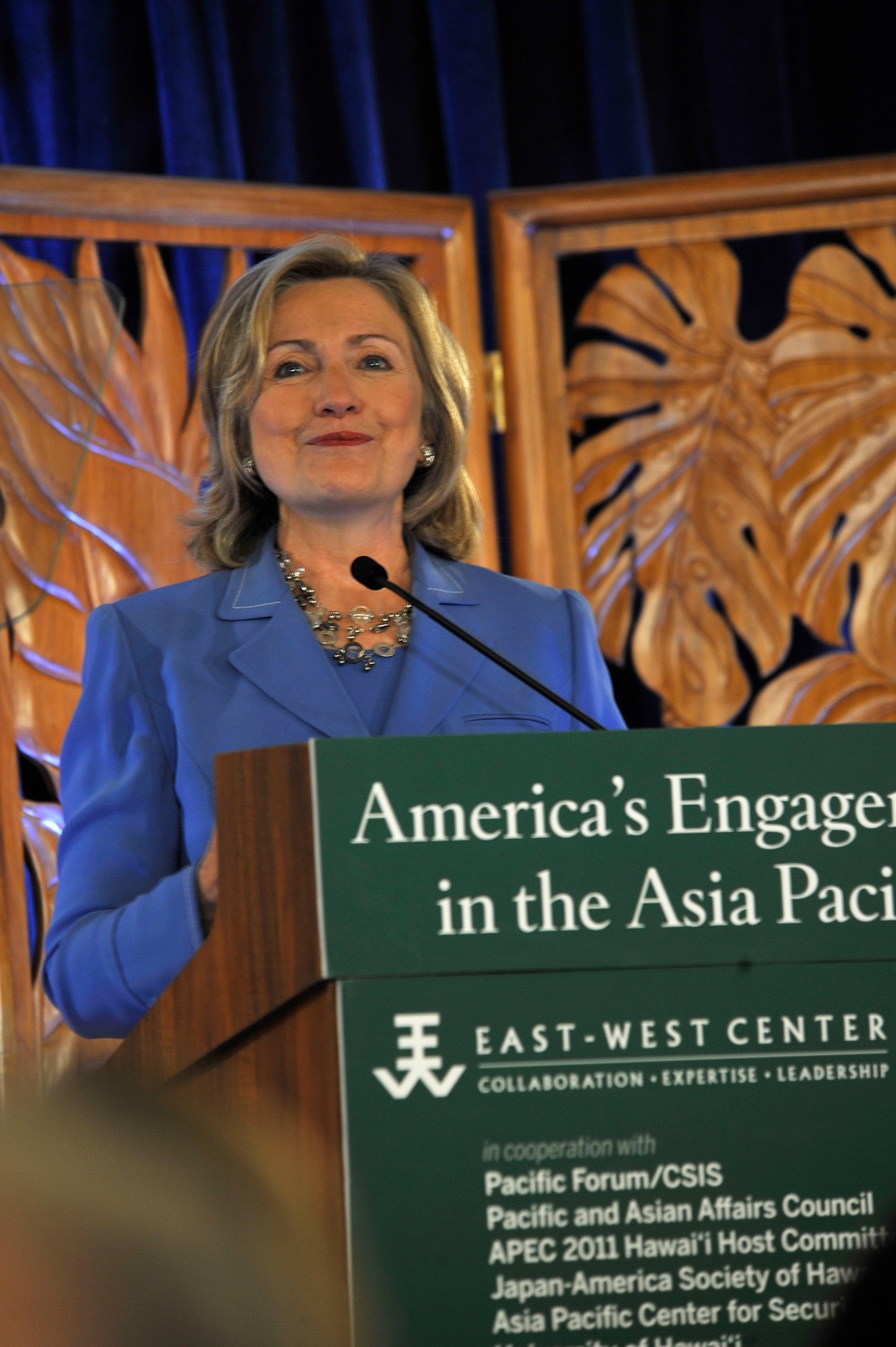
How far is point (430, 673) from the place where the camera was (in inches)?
84.2

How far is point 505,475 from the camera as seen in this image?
11.4 feet

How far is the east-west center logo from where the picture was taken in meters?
1.24

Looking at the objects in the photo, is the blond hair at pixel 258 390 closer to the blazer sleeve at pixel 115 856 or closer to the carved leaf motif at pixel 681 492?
the blazer sleeve at pixel 115 856

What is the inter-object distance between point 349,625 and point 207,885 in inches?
28.4

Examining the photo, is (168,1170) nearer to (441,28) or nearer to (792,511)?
(792,511)

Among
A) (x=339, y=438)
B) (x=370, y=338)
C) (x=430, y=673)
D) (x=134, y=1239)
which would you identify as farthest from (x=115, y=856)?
(x=134, y=1239)

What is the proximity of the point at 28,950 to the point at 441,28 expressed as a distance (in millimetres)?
2092

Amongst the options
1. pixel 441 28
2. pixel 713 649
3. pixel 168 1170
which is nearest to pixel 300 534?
pixel 713 649

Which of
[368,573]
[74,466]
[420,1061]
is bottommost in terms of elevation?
[420,1061]

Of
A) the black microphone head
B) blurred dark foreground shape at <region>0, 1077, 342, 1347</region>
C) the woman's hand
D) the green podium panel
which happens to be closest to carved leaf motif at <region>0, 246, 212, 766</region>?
the black microphone head

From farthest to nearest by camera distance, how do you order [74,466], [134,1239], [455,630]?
[74,466] < [455,630] < [134,1239]

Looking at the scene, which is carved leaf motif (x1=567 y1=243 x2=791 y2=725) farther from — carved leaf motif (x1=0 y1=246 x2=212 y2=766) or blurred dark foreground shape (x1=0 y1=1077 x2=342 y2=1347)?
blurred dark foreground shape (x1=0 y1=1077 x2=342 y2=1347)

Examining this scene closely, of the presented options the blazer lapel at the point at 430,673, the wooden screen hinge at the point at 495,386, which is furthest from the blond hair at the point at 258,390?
the wooden screen hinge at the point at 495,386

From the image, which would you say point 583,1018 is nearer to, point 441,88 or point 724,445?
point 724,445
